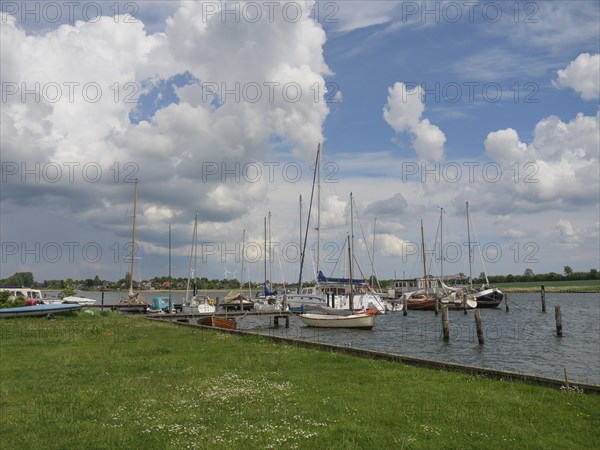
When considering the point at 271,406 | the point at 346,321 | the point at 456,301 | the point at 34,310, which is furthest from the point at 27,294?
the point at 456,301

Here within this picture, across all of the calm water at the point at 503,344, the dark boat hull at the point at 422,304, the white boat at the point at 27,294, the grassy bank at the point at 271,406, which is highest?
the white boat at the point at 27,294

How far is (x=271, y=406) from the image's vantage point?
40.6ft

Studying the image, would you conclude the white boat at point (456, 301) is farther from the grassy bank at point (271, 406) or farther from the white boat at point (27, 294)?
the grassy bank at point (271, 406)

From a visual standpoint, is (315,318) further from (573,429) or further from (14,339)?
(573,429)

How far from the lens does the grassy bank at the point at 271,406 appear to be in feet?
32.6

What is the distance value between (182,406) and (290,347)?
12354mm

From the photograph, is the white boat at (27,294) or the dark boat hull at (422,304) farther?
the dark boat hull at (422,304)

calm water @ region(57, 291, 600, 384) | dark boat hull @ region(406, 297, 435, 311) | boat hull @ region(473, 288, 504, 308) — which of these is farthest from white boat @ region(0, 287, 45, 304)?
boat hull @ region(473, 288, 504, 308)

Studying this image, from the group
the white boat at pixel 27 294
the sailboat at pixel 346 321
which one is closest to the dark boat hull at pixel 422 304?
the sailboat at pixel 346 321

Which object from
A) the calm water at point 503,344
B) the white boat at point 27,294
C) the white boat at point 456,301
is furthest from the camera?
the white boat at point 456,301

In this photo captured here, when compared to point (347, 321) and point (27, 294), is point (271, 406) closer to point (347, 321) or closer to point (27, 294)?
point (347, 321)

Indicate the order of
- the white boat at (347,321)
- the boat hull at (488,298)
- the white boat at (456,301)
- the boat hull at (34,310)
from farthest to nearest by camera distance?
the boat hull at (488,298) → the white boat at (456,301) → the white boat at (347,321) → the boat hull at (34,310)

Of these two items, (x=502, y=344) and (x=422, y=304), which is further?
(x=422, y=304)

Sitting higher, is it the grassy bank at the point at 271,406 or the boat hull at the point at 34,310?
the boat hull at the point at 34,310
